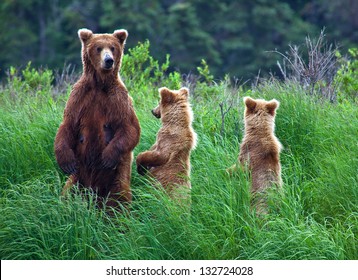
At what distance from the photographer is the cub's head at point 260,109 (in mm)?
6316

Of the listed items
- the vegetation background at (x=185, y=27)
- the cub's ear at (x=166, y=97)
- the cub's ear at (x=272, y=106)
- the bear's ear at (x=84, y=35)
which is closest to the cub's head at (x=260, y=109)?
the cub's ear at (x=272, y=106)

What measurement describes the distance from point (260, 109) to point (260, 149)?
12.9 inches

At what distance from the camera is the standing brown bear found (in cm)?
616

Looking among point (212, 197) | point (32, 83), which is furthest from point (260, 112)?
point (32, 83)

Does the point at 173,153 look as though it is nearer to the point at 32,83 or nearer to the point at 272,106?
the point at 272,106

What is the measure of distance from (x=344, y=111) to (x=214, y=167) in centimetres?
141

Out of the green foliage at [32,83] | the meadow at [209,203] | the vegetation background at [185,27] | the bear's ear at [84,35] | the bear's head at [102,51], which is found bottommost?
the meadow at [209,203]

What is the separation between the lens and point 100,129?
624cm

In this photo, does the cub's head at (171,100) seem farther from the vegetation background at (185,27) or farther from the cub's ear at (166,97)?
the vegetation background at (185,27)

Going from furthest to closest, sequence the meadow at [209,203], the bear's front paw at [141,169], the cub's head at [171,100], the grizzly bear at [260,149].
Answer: the cub's head at [171,100] < the bear's front paw at [141,169] < the grizzly bear at [260,149] < the meadow at [209,203]

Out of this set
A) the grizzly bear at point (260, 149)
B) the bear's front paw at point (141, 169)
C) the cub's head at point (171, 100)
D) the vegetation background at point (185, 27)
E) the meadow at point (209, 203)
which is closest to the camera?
the meadow at point (209, 203)

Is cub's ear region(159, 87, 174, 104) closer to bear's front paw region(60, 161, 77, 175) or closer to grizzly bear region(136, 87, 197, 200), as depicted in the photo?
grizzly bear region(136, 87, 197, 200)

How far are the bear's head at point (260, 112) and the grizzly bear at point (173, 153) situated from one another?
15.2 inches

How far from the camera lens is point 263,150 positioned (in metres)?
6.12
